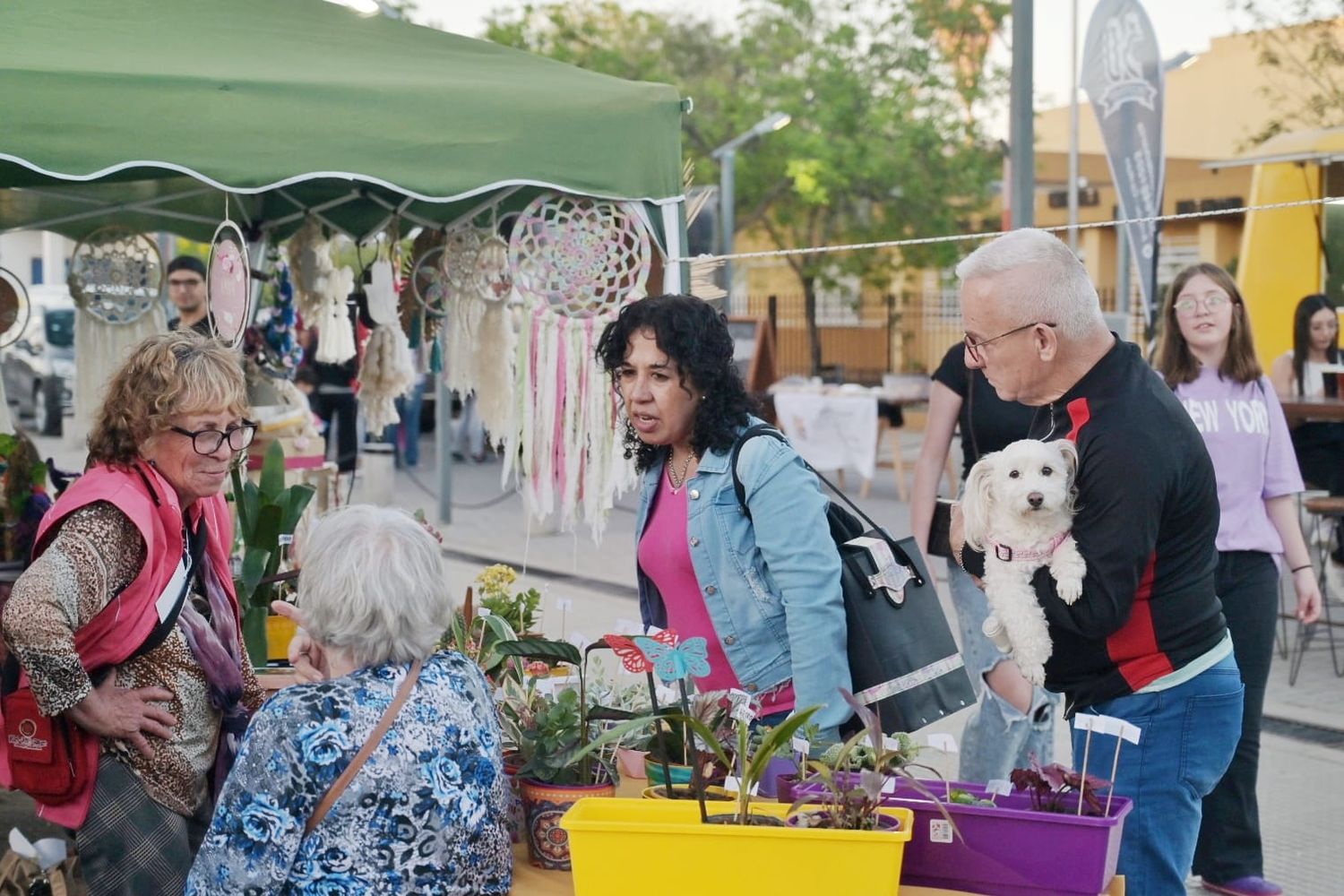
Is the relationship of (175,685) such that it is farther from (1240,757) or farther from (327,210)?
(327,210)

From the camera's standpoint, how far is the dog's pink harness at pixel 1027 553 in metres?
2.39

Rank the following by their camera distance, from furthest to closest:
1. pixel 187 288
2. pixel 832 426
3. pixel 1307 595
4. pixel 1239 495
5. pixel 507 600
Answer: pixel 832 426 → pixel 187 288 → pixel 1307 595 → pixel 1239 495 → pixel 507 600

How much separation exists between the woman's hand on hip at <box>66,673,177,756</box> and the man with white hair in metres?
1.65

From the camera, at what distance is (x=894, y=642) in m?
2.89

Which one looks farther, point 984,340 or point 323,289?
point 323,289

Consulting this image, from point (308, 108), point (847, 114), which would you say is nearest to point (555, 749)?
point (308, 108)

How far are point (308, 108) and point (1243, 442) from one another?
2.68m

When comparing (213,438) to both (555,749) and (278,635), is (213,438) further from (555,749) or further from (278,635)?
(278,635)

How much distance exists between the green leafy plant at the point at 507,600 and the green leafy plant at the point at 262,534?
1.81ft

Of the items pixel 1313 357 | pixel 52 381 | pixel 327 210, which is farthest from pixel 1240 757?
pixel 52 381

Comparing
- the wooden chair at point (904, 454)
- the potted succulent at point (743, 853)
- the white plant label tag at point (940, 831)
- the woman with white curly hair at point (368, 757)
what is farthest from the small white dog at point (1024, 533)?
the wooden chair at point (904, 454)

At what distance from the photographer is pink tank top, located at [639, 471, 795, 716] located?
2975 millimetres

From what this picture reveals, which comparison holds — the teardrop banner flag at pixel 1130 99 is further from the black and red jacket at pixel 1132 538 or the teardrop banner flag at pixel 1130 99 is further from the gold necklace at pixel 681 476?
the black and red jacket at pixel 1132 538

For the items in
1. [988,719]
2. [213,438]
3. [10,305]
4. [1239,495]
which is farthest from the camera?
[10,305]
